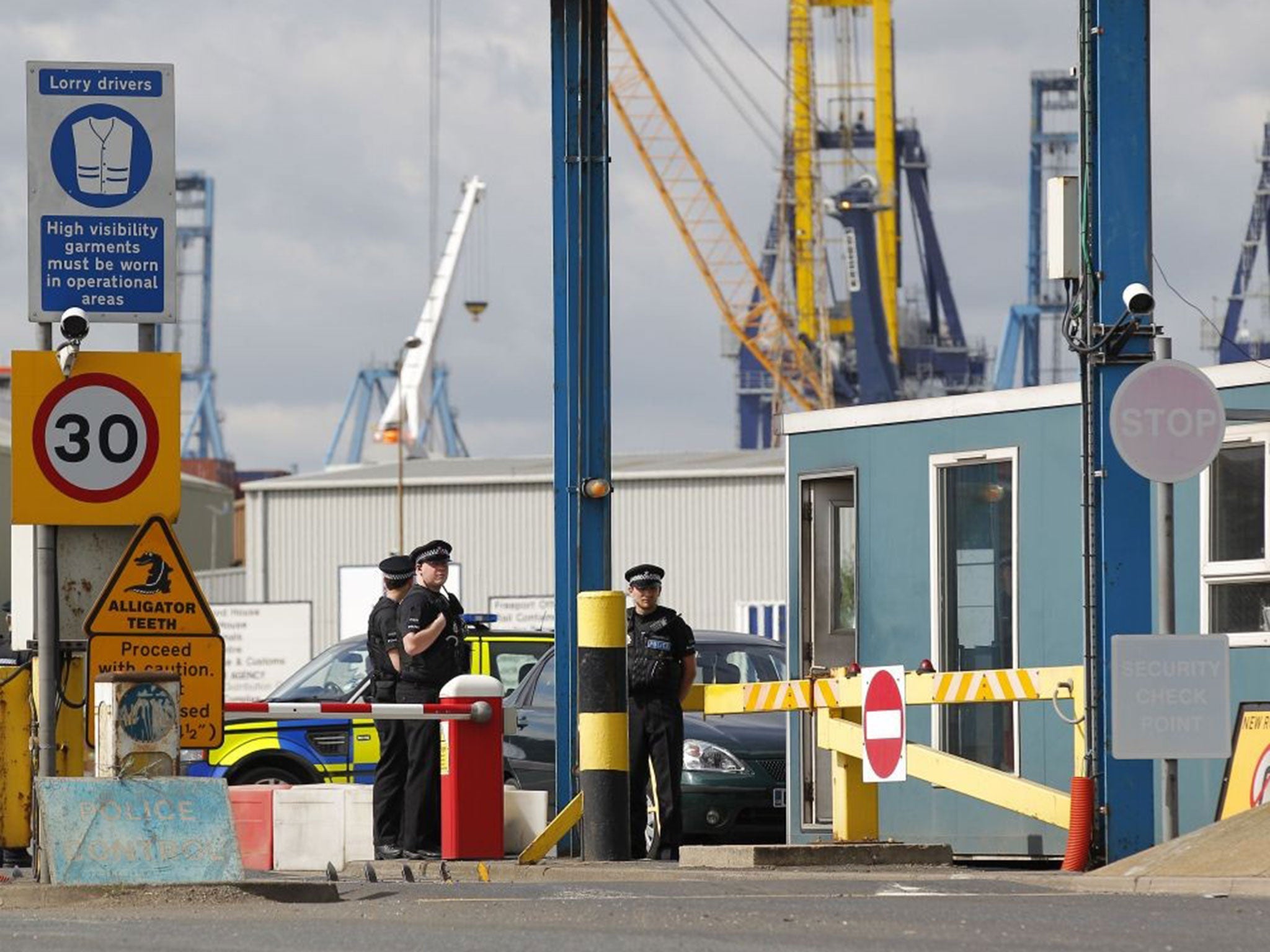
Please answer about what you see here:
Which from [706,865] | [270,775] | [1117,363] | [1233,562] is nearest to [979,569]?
[1233,562]

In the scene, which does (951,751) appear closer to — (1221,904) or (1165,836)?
(1165,836)

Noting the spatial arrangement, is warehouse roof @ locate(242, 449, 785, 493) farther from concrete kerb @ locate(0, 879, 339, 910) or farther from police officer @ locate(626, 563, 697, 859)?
concrete kerb @ locate(0, 879, 339, 910)

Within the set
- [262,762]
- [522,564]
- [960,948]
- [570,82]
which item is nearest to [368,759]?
[262,762]

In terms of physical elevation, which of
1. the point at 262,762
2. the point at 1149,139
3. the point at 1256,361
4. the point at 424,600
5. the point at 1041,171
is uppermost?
the point at 1041,171

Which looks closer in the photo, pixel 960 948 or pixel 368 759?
pixel 960 948

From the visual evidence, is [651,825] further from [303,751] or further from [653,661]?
[303,751]

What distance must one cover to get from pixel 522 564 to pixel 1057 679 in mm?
50154

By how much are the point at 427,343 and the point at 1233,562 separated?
122 meters

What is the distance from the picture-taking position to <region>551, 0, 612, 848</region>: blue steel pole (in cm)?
1480

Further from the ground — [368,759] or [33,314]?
[33,314]

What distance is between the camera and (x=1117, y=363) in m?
12.9

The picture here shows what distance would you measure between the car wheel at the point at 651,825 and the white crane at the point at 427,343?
111 metres

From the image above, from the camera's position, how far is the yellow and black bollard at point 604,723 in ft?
44.3

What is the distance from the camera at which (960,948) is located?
8.42 m
